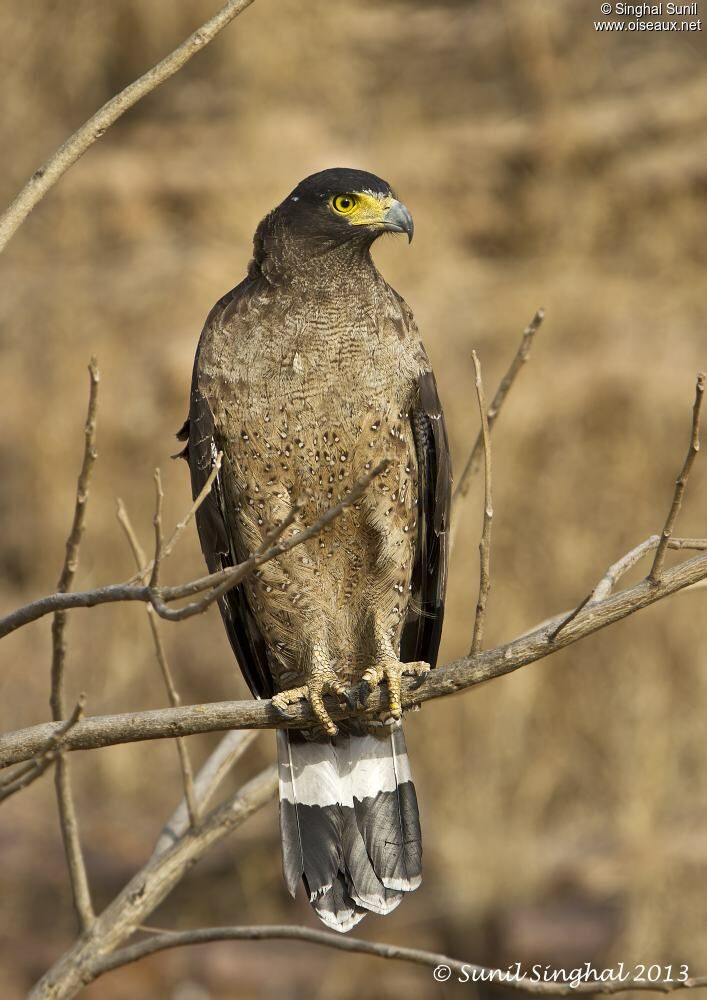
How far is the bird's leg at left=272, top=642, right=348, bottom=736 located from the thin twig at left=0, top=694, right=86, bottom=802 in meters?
0.70

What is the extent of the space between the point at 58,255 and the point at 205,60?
2242 millimetres

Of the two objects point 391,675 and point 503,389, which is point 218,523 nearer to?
point 391,675

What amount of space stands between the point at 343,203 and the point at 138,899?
7.06 ft

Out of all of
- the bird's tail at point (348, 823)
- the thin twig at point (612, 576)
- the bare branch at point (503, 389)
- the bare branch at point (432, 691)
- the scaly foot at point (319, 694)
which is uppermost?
the bare branch at point (503, 389)

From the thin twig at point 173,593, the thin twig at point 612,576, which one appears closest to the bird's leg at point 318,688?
the thin twig at point 612,576

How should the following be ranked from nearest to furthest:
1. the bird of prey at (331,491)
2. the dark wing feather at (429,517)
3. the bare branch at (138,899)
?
the bare branch at (138,899) → the bird of prey at (331,491) → the dark wing feather at (429,517)

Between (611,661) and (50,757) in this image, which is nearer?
(50,757)

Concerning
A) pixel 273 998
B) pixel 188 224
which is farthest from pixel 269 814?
pixel 188 224

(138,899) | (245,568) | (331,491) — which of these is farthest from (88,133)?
(138,899)

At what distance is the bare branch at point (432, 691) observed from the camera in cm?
263

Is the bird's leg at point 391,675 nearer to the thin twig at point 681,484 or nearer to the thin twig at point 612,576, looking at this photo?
the thin twig at point 612,576

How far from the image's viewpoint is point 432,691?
298 centimetres

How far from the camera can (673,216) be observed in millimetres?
10719

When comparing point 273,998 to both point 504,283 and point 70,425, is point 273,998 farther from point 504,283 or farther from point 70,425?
point 504,283
